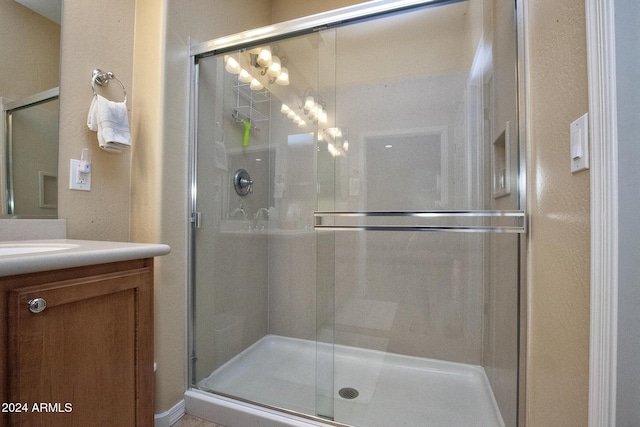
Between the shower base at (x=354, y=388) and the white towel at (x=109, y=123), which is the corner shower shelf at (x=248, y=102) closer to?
the white towel at (x=109, y=123)

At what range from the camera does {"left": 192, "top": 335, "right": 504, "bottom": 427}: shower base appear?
1.33 m

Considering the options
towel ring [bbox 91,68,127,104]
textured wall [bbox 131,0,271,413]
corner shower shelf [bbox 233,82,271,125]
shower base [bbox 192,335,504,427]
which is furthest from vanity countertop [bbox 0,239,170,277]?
corner shower shelf [bbox 233,82,271,125]

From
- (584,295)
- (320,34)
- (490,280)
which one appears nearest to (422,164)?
(490,280)

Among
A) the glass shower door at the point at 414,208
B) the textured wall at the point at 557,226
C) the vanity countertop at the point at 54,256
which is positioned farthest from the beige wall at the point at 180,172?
the glass shower door at the point at 414,208

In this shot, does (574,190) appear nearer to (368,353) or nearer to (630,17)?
(630,17)

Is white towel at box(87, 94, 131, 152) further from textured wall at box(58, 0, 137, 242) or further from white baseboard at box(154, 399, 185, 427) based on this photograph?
white baseboard at box(154, 399, 185, 427)

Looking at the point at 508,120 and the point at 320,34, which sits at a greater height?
the point at 320,34

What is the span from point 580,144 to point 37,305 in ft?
4.20

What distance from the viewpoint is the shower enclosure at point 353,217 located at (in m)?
1.46

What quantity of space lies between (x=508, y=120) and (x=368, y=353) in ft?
5.34

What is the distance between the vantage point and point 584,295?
608 mm

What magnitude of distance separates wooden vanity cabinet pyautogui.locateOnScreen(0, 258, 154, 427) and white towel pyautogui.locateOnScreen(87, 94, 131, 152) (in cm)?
65

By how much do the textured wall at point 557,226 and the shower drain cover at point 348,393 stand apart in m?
0.83

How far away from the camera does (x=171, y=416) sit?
4.38ft
